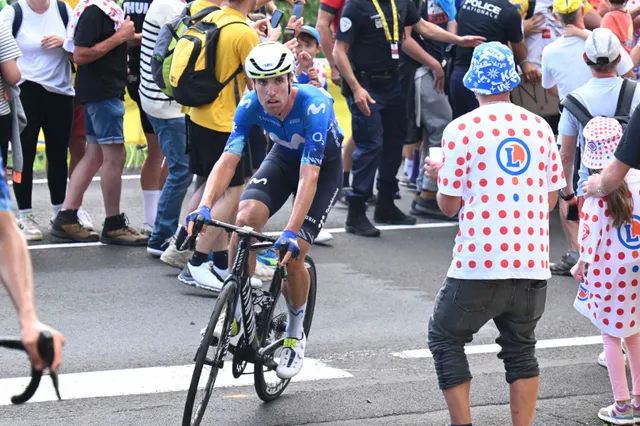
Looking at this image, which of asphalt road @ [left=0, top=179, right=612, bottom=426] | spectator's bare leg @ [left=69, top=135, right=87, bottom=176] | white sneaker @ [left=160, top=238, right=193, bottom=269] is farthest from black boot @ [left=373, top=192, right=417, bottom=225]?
spectator's bare leg @ [left=69, top=135, right=87, bottom=176]

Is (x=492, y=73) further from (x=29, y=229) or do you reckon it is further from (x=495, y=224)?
(x=29, y=229)

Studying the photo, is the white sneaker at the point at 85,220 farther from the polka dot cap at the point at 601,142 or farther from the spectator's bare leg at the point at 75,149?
the polka dot cap at the point at 601,142

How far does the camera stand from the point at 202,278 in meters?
7.91

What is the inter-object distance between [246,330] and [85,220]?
4339 millimetres

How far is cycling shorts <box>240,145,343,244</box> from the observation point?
6004 millimetres

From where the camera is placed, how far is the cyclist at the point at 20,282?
3074mm

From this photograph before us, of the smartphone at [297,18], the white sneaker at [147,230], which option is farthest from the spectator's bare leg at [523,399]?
the white sneaker at [147,230]

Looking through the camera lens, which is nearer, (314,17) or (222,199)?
(222,199)

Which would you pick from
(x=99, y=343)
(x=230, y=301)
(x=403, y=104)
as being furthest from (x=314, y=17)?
(x=230, y=301)

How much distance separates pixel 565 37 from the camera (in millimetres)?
8844

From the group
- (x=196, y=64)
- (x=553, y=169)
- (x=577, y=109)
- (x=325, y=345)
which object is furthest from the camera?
(x=196, y=64)

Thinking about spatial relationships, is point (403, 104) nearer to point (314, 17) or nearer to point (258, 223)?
point (258, 223)

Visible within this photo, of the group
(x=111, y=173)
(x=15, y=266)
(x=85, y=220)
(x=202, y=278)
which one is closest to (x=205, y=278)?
(x=202, y=278)

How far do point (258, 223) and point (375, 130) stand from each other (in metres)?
4.21
